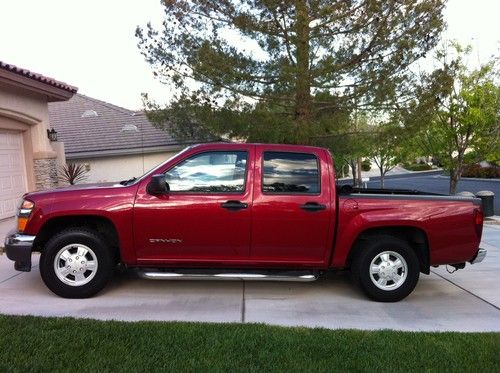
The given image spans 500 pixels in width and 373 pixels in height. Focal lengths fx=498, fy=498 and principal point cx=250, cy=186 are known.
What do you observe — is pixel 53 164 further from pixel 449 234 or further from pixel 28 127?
pixel 449 234

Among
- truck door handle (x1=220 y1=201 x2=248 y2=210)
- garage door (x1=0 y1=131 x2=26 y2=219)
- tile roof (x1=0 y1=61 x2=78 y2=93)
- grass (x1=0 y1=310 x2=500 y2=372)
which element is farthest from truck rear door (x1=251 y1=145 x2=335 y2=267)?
garage door (x1=0 y1=131 x2=26 y2=219)

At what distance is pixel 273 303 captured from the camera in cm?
561

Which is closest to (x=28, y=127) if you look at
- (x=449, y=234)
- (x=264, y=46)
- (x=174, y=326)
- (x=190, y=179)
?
(x=264, y=46)

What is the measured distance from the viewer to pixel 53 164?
534 inches

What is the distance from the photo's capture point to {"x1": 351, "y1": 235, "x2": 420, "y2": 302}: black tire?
5676 mm

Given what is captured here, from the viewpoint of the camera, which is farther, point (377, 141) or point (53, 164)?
point (53, 164)

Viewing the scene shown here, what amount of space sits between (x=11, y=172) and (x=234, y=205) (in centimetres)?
871

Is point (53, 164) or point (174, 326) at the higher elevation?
point (53, 164)

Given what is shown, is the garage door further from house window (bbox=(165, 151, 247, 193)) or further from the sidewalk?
house window (bbox=(165, 151, 247, 193))

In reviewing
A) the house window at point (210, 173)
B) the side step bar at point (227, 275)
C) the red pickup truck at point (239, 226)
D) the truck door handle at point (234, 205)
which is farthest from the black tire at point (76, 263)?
the truck door handle at point (234, 205)

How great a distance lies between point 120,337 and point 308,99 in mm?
8249

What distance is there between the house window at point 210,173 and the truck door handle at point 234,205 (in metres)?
0.15

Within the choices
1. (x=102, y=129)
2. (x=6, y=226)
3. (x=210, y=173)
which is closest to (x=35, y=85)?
(x=6, y=226)

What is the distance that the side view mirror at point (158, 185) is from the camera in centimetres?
532
